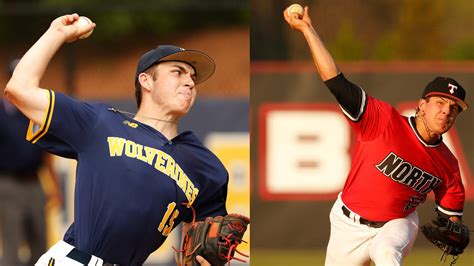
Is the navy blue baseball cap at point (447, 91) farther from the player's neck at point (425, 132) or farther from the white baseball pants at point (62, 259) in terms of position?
the white baseball pants at point (62, 259)

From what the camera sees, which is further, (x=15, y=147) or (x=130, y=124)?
(x=15, y=147)

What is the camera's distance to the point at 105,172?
4.22 metres

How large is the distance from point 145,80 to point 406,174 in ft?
5.16

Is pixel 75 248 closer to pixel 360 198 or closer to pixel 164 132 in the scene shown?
pixel 164 132

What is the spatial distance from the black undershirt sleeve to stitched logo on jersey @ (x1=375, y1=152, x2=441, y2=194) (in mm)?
321

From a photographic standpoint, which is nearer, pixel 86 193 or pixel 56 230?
pixel 86 193

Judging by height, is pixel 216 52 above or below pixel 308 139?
above

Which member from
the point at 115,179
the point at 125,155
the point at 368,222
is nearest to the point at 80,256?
the point at 115,179

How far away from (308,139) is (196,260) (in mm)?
4862

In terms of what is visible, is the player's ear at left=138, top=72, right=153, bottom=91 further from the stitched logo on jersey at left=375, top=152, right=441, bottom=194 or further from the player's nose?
the stitched logo on jersey at left=375, top=152, right=441, bottom=194

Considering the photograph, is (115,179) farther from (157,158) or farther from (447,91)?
(447,91)

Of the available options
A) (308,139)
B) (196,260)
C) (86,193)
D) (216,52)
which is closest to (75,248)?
(86,193)

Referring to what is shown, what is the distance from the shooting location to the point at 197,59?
176 inches

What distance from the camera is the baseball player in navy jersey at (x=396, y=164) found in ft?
16.8
